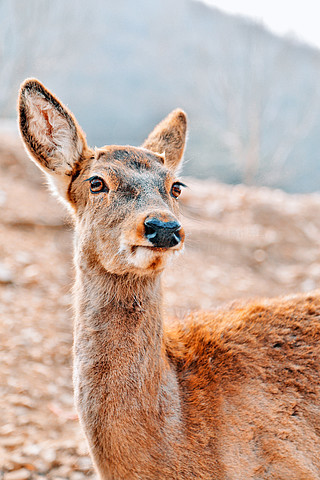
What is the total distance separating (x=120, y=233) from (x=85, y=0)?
1745 centimetres

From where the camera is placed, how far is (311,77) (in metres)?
20.0

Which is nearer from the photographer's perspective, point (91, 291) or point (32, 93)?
point (91, 291)

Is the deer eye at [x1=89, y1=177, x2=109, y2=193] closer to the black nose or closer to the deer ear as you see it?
the black nose

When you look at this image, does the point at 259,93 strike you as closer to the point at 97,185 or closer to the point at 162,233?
the point at 97,185

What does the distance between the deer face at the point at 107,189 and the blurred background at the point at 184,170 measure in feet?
1.85

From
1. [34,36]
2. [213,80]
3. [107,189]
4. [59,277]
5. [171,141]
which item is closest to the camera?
[107,189]

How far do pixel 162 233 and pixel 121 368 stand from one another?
964mm

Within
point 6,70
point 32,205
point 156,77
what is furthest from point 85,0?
point 156,77

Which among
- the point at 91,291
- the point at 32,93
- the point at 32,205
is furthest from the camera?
the point at 32,205

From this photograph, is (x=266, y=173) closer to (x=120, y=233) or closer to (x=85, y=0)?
(x=85, y=0)

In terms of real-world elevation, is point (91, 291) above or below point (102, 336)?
above

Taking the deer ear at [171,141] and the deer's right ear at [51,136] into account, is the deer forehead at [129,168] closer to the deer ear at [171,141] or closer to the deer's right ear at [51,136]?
the deer's right ear at [51,136]

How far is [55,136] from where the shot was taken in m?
3.64

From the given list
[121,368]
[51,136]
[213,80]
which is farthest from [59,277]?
[213,80]
